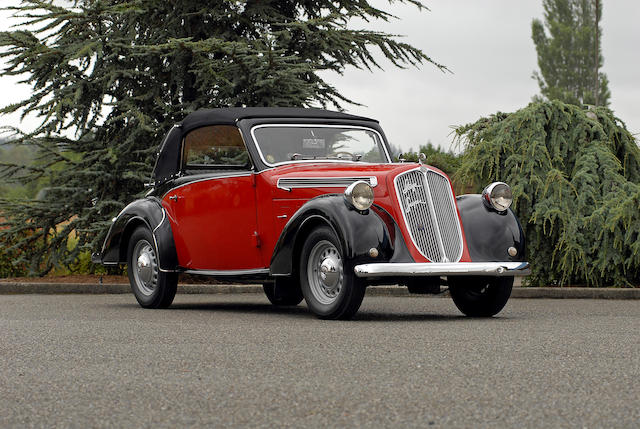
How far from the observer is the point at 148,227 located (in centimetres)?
1104

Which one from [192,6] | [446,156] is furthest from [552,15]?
[192,6]

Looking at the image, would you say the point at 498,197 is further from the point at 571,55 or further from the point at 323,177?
the point at 571,55

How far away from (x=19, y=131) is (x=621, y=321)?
10.7 meters

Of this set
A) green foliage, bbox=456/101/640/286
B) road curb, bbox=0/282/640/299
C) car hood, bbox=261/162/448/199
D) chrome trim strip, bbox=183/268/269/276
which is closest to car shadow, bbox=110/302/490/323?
chrome trim strip, bbox=183/268/269/276

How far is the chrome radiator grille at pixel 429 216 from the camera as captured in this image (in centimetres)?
880

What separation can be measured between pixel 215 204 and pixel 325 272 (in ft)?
6.57

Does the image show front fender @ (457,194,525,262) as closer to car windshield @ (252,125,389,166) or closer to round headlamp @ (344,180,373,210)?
round headlamp @ (344,180,373,210)

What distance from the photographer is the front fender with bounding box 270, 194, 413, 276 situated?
331 inches

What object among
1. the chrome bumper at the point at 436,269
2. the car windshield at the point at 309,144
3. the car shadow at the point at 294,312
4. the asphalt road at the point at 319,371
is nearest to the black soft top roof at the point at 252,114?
the car windshield at the point at 309,144

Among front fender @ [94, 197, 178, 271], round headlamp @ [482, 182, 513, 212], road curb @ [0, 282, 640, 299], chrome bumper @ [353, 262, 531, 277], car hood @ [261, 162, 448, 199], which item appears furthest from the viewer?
road curb @ [0, 282, 640, 299]

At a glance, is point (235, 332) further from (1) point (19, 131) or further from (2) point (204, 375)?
(1) point (19, 131)

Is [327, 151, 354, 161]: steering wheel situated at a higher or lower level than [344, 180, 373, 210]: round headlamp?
higher

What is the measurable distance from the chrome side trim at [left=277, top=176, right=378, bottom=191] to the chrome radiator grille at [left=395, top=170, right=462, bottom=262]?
1.38 ft

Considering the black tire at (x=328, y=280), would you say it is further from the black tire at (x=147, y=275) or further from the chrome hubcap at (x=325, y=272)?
the black tire at (x=147, y=275)
